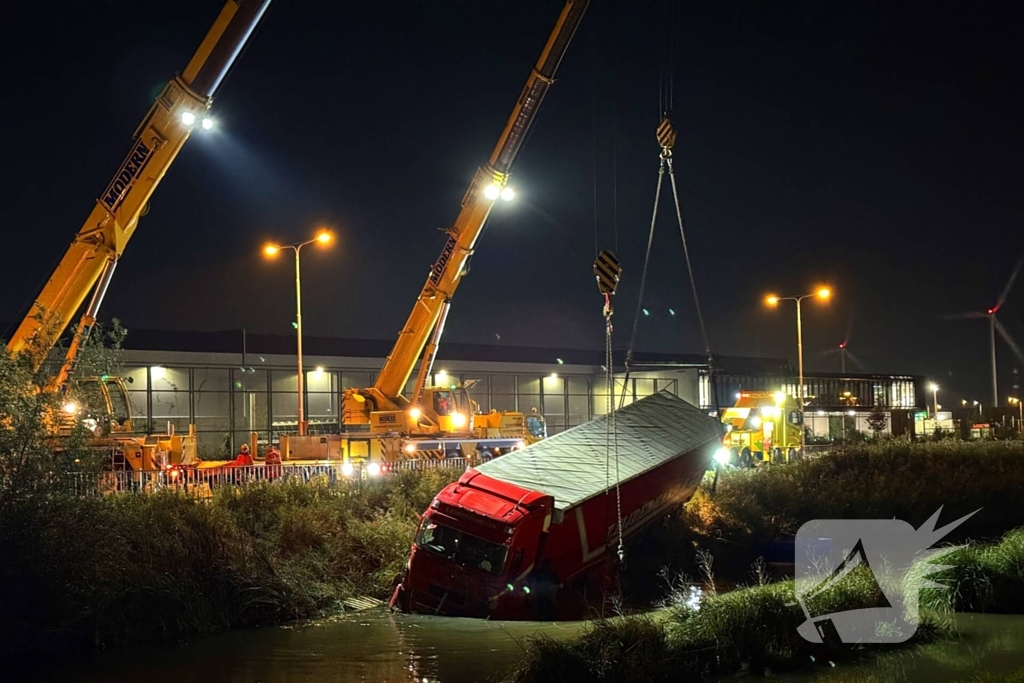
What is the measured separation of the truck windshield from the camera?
16.9m

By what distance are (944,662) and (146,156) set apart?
748 inches

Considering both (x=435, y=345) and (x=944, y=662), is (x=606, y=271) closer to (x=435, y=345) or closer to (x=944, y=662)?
(x=944, y=662)

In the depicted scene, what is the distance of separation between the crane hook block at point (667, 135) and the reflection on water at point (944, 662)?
902 centimetres

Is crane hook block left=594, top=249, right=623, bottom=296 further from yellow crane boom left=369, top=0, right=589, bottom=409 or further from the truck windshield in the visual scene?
yellow crane boom left=369, top=0, right=589, bottom=409

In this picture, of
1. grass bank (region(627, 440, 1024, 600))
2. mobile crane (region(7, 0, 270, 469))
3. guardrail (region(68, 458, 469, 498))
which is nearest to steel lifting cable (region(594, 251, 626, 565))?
grass bank (region(627, 440, 1024, 600))

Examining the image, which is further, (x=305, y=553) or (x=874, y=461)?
(x=874, y=461)

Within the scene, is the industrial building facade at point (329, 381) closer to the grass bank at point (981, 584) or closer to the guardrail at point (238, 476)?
the guardrail at point (238, 476)

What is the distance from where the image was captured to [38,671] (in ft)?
48.4

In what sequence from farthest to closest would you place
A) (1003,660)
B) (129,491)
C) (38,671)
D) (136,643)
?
(129,491) < (136,643) < (38,671) < (1003,660)

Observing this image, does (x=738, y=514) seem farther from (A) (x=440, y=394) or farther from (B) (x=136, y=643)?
(B) (x=136, y=643)

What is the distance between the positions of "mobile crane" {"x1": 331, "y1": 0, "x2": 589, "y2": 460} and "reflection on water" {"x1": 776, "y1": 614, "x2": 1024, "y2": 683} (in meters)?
18.3

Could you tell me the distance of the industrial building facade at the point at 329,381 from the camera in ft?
156

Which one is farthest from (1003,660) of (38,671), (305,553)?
(38,671)

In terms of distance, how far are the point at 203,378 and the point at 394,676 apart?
37721mm
